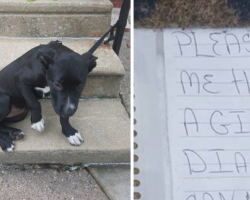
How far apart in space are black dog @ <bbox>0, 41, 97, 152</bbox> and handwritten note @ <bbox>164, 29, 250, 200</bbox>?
0.53 m

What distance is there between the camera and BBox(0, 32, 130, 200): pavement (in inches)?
70.8

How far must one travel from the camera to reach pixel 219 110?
1045 millimetres

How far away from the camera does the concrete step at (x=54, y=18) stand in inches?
90.6

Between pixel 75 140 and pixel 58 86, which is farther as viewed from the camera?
pixel 75 140

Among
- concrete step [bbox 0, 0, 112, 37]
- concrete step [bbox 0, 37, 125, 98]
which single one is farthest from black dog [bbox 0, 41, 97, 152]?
concrete step [bbox 0, 0, 112, 37]

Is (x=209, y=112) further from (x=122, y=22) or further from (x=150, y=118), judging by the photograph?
(x=122, y=22)

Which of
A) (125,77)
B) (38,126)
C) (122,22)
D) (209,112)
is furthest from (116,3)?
(209,112)

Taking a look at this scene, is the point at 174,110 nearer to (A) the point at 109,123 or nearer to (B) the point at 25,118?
(A) the point at 109,123

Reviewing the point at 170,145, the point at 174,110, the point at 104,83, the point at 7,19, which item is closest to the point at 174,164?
the point at 170,145

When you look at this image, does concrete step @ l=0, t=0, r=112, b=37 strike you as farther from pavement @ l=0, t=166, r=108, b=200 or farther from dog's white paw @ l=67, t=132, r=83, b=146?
pavement @ l=0, t=166, r=108, b=200

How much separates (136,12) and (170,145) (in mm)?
399

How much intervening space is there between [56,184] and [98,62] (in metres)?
0.77

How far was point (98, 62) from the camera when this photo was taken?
2162mm

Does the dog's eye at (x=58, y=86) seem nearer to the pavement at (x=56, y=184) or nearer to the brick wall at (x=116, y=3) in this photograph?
the pavement at (x=56, y=184)
